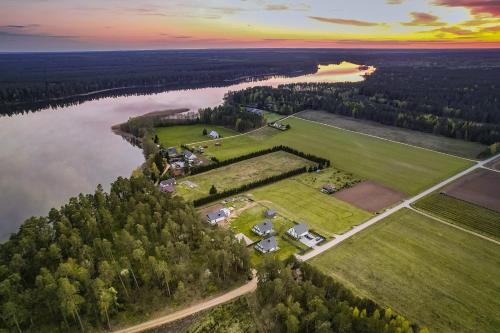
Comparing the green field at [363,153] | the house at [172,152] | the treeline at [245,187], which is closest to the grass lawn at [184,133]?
the house at [172,152]

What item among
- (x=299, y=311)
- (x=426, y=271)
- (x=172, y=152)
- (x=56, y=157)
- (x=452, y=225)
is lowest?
(x=56, y=157)

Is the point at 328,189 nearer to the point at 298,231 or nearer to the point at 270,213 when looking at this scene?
the point at 270,213

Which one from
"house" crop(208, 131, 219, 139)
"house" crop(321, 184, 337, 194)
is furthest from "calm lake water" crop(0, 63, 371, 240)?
"house" crop(321, 184, 337, 194)

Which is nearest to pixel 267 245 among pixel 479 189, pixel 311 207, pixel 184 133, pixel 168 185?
pixel 311 207

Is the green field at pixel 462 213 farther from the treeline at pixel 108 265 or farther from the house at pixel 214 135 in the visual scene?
the house at pixel 214 135

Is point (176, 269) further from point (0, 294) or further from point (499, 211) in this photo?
point (499, 211)

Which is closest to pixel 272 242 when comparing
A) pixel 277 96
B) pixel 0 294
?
pixel 0 294

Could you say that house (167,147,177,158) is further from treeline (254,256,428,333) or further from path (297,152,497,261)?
treeline (254,256,428,333)
